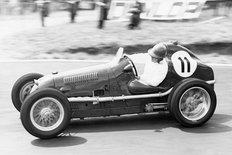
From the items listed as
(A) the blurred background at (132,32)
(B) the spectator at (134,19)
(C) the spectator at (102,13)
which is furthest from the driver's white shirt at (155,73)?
(C) the spectator at (102,13)

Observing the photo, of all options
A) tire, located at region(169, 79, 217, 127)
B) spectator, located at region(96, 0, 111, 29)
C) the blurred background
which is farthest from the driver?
spectator, located at region(96, 0, 111, 29)

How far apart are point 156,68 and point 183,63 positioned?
1.43 feet

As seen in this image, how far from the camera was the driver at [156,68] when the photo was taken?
7.68 m

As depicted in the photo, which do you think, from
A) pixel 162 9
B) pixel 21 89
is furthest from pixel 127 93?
pixel 162 9

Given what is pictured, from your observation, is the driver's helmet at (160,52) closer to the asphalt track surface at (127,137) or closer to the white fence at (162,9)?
the asphalt track surface at (127,137)

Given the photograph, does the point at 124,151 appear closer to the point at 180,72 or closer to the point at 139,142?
the point at 139,142

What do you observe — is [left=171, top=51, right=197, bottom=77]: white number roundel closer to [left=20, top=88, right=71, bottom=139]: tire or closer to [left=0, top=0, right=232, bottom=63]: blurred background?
[left=20, top=88, right=71, bottom=139]: tire

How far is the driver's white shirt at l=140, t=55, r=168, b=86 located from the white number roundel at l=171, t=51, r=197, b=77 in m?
0.17

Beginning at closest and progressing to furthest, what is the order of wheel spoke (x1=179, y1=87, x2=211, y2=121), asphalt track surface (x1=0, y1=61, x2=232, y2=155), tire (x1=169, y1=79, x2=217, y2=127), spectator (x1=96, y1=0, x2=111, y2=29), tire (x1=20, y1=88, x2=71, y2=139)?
1. asphalt track surface (x1=0, y1=61, x2=232, y2=155)
2. tire (x1=20, y1=88, x2=71, y2=139)
3. tire (x1=169, y1=79, x2=217, y2=127)
4. wheel spoke (x1=179, y1=87, x2=211, y2=121)
5. spectator (x1=96, y1=0, x2=111, y2=29)

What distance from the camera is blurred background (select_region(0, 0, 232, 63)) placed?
15375 millimetres

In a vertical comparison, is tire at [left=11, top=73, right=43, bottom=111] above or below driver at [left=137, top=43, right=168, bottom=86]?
below

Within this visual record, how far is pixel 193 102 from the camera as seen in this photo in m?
7.58

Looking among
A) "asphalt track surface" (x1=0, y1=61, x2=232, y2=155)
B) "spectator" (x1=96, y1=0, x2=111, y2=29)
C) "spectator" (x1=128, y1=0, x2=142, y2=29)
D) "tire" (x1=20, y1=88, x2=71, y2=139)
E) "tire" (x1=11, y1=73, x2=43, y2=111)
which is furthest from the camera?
"spectator" (x1=96, y1=0, x2=111, y2=29)

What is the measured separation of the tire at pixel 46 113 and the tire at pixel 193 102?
1.60 meters
